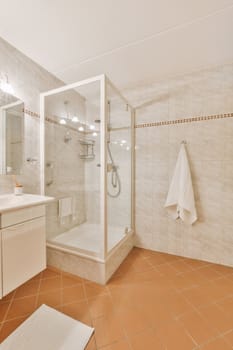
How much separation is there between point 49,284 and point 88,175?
1274 millimetres

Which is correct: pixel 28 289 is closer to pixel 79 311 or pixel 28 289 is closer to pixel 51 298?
pixel 51 298

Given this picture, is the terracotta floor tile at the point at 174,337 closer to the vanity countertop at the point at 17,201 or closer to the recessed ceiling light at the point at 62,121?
the vanity countertop at the point at 17,201

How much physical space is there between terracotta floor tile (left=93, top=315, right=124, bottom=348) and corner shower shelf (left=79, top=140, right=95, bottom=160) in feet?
5.22

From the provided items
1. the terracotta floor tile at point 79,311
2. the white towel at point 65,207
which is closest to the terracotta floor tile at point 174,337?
the terracotta floor tile at point 79,311

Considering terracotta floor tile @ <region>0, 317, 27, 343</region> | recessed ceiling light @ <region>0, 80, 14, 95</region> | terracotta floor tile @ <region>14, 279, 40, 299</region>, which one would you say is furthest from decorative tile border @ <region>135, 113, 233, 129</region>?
terracotta floor tile @ <region>0, 317, 27, 343</region>

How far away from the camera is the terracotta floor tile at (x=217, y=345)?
3.51ft

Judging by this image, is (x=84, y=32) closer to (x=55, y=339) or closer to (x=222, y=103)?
(x=222, y=103)

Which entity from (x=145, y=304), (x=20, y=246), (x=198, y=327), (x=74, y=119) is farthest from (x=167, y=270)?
(x=74, y=119)

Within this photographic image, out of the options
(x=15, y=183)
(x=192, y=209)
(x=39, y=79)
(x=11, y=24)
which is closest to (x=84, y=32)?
(x=11, y=24)

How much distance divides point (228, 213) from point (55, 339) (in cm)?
212

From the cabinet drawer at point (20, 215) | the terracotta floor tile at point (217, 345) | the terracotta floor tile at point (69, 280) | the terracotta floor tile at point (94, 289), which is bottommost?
the terracotta floor tile at point (217, 345)

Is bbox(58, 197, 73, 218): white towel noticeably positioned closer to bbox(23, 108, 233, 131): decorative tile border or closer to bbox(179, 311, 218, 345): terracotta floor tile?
bbox(23, 108, 233, 131): decorative tile border

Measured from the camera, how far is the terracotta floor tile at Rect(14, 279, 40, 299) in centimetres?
152

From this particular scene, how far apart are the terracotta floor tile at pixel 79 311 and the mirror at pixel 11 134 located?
55.3 inches
